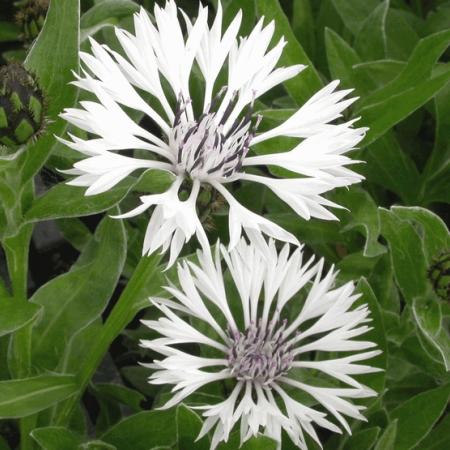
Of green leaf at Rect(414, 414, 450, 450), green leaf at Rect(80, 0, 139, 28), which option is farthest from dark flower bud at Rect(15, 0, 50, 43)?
green leaf at Rect(414, 414, 450, 450)

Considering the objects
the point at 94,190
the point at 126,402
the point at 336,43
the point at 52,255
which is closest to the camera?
the point at 94,190

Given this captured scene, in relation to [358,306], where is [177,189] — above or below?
above

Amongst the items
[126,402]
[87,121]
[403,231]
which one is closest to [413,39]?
[403,231]

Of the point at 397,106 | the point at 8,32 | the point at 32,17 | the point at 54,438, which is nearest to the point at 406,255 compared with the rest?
the point at 397,106

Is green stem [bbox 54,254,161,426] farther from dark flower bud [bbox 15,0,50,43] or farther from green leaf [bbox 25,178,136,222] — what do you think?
dark flower bud [bbox 15,0,50,43]

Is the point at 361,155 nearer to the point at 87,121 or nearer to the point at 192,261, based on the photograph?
the point at 192,261

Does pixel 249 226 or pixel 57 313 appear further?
pixel 57 313

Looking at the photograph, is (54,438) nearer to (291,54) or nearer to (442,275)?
(442,275)
